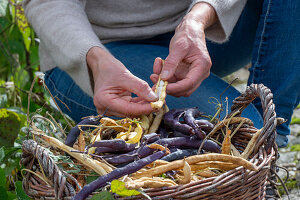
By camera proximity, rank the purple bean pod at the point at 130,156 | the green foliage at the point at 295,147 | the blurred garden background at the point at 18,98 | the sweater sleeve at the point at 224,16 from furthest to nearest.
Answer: the green foliage at the point at 295,147 < the blurred garden background at the point at 18,98 < the sweater sleeve at the point at 224,16 < the purple bean pod at the point at 130,156

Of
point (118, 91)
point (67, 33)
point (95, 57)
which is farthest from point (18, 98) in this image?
point (118, 91)

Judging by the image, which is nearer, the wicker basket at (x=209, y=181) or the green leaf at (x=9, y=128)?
the wicker basket at (x=209, y=181)

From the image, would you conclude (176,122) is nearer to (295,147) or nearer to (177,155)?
(177,155)

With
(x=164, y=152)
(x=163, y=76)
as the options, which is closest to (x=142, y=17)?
(x=163, y=76)

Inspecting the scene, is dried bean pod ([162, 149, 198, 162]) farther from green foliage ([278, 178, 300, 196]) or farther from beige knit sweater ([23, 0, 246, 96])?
green foliage ([278, 178, 300, 196])

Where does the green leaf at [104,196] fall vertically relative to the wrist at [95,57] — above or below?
below

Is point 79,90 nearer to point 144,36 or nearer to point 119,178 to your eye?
point 144,36

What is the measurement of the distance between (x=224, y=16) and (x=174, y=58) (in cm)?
42

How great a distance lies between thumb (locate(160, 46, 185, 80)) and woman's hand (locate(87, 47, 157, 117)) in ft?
0.35

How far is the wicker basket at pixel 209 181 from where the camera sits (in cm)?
76

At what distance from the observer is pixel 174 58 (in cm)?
120

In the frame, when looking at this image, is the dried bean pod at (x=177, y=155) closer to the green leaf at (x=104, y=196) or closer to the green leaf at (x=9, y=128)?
the green leaf at (x=104, y=196)

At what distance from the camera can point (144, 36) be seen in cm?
169

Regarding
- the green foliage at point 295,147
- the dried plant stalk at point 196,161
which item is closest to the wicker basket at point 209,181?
the dried plant stalk at point 196,161
